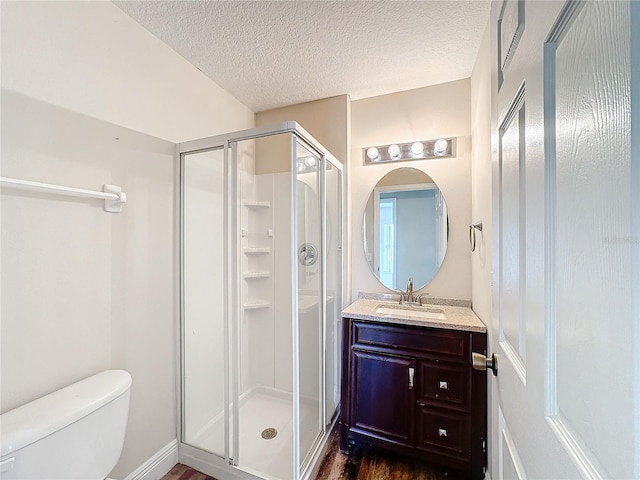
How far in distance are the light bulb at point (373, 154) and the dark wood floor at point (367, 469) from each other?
208 cm

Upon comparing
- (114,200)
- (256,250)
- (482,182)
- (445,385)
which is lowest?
(445,385)

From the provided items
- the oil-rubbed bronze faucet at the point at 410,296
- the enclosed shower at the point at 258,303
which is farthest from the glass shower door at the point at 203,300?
the oil-rubbed bronze faucet at the point at 410,296

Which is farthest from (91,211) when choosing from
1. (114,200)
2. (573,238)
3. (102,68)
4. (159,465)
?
(573,238)

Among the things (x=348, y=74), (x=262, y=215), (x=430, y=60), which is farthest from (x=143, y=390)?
(x=430, y=60)

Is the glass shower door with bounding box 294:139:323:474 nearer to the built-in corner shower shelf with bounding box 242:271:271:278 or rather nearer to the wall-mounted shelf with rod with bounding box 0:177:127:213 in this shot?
the built-in corner shower shelf with bounding box 242:271:271:278

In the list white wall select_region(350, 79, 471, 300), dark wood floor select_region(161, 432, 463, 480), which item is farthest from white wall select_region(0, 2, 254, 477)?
white wall select_region(350, 79, 471, 300)

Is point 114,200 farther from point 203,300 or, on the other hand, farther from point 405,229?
point 405,229

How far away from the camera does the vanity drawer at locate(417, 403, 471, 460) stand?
1554 mm

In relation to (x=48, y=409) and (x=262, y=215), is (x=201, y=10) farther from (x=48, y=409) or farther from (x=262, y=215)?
(x=48, y=409)

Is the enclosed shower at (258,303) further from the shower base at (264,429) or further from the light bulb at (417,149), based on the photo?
the light bulb at (417,149)

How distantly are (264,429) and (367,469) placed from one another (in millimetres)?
723

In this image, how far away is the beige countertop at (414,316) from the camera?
1592 mm

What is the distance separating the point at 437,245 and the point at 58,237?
2.20 metres

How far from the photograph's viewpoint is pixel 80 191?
1.17 m
